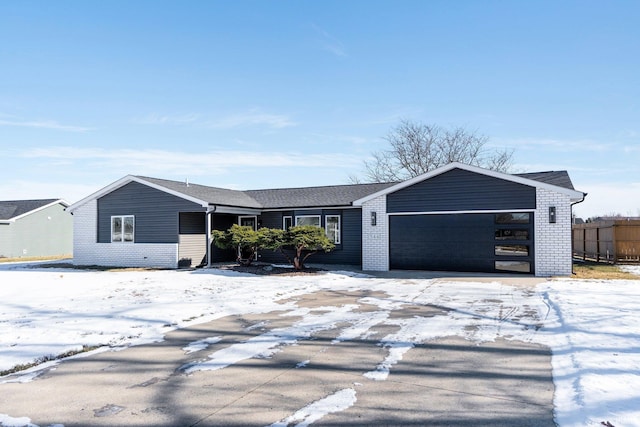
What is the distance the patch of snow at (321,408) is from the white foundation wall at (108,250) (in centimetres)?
1476

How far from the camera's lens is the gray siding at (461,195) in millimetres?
13711

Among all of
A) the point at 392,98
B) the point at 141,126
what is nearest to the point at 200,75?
the point at 141,126

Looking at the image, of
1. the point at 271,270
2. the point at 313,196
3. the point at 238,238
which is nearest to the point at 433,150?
the point at 313,196

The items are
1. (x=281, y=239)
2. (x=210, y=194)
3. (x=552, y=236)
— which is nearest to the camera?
(x=552, y=236)

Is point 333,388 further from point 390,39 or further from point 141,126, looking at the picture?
point 141,126

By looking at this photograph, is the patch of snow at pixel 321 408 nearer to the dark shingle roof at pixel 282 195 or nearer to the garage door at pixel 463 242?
the garage door at pixel 463 242

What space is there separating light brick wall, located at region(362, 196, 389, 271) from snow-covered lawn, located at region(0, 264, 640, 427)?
9.93ft

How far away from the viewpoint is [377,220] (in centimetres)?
1564

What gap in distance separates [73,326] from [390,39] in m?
14.2

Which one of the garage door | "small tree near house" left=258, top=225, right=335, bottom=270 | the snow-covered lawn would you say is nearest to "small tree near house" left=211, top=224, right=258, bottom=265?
"small tree near house" left=258, top=225, right=335, bottom=270

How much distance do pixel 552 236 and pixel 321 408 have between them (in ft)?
40.3

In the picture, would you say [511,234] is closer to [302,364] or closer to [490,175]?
[490,175]

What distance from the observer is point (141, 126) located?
20.1 m


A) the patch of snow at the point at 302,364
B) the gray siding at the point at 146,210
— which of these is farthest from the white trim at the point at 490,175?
the patch of snow at the point at 302,364
